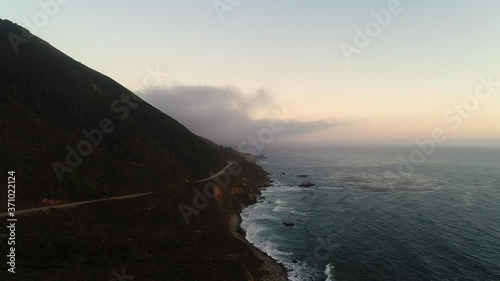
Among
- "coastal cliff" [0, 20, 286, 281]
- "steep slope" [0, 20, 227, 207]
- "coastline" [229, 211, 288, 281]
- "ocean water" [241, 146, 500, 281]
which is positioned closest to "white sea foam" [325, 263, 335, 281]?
"ocean water" [241, 146, 500, 281]

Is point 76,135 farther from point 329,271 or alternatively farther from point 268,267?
point 329,271

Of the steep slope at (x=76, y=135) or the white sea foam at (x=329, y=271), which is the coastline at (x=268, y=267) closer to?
the white sea foam at (x=329, y=271)

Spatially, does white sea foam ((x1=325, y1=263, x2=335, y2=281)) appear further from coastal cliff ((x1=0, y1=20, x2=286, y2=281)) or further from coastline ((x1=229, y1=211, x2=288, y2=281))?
coastal cliff ((x1=0, y1=20, x2=286, y2=281))

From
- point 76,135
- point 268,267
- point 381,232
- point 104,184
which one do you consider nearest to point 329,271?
point 268,267

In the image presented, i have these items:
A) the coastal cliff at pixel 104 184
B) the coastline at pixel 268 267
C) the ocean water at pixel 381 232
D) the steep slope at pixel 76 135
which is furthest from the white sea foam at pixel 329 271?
the steep slope at pixel 76 135

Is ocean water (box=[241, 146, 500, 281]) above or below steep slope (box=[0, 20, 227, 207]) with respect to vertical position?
below

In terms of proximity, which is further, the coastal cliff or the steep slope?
the steep slope

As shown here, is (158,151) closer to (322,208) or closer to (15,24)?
(322,208)

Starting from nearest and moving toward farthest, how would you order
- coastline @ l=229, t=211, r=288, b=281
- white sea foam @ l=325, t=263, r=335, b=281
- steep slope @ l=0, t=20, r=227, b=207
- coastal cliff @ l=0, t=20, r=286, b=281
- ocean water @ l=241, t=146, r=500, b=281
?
coastal cliff @ l=0, t=20, r=286, b=281, coastline @ l=229, t=211, r=288, b=281, white sea foam @ l=325, t=263, r=335, b=281, ocean water @ l=241, t=146, r=500, b=281, steep slope @ l=0, t=20, r=227, b=207

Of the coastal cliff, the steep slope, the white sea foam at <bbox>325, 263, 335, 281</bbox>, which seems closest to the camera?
the coastal cliff
